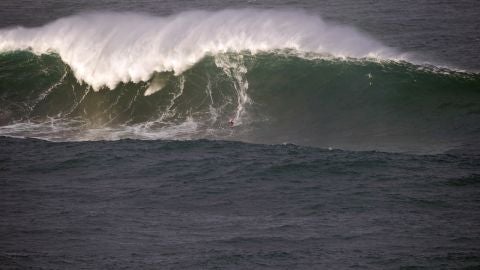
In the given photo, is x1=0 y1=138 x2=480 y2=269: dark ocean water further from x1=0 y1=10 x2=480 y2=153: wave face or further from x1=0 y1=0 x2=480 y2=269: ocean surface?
x1=0 y1=10 x2=480 y2=153: wave face

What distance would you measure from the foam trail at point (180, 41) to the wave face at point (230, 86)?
0.05 metres

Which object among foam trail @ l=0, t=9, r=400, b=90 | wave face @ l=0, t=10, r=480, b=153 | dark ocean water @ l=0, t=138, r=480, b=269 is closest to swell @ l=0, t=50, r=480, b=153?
wave face @ l=0, t=10, r=480, b=153

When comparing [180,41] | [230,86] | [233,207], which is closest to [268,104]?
[230,86]

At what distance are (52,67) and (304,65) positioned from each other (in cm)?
978

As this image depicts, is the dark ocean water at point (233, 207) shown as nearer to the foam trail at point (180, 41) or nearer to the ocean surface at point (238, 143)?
the ocean surface at point (238, 143)

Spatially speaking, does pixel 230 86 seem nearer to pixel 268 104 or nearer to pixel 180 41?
pixel 268 104

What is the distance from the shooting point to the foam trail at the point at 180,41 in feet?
87.2

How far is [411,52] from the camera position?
29141mm

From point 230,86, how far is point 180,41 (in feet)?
10.3

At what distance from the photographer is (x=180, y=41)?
27.2 metres

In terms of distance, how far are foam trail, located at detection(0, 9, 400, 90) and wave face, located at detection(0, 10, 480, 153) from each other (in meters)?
0.05

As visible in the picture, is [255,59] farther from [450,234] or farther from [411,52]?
[450,234]

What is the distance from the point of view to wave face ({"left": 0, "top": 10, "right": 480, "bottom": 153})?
22.5 metres

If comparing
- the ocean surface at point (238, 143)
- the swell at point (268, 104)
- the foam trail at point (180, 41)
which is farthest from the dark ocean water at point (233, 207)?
the foam trail at point (180, 41)
